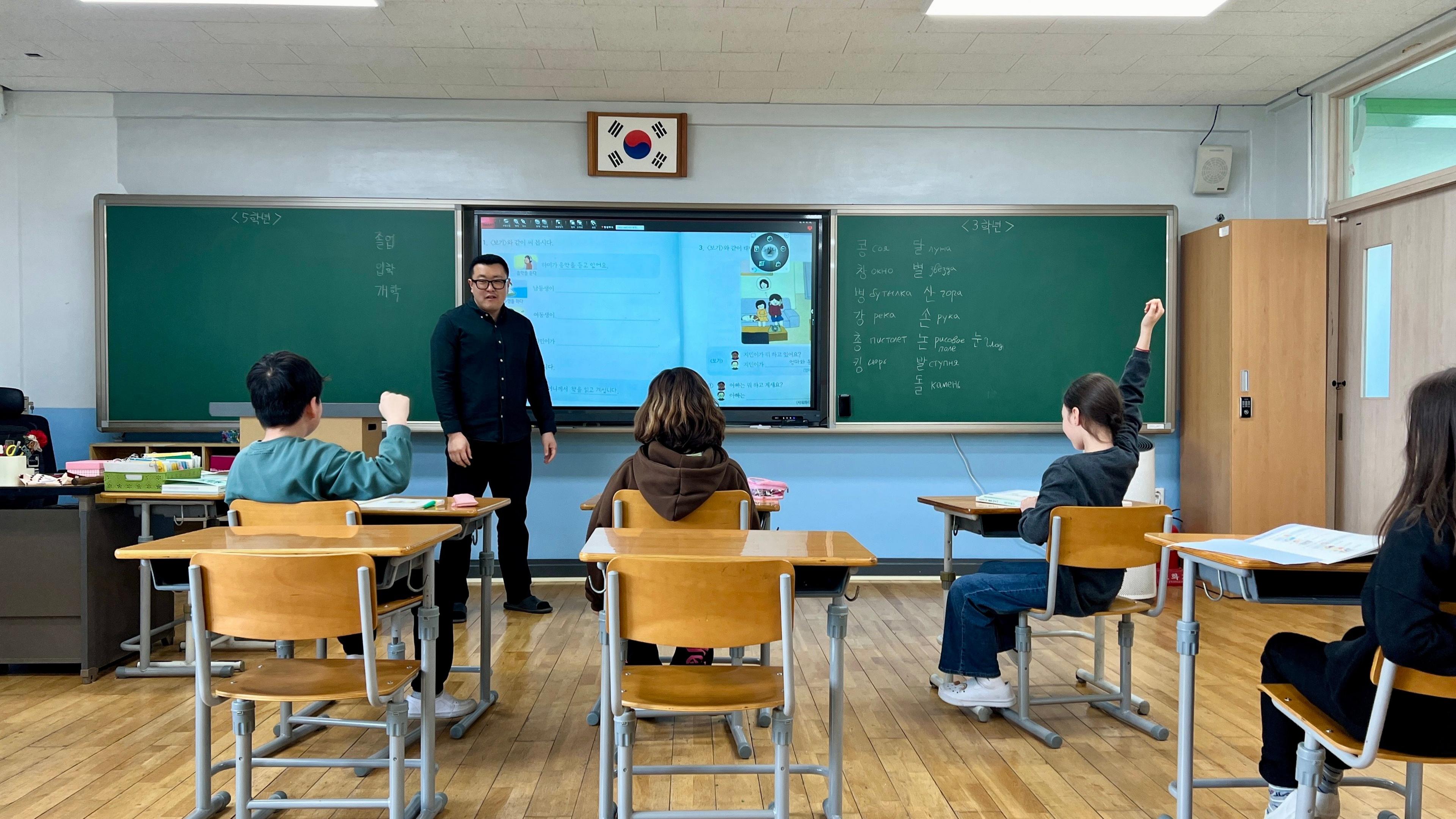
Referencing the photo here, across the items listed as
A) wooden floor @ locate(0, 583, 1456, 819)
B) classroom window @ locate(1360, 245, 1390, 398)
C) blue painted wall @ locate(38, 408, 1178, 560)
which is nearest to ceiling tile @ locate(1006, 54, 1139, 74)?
classroom window @ locate(1360, 245, 1390, 398)

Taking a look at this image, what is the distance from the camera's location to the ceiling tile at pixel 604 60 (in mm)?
4238

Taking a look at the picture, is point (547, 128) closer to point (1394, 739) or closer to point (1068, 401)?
point (1068, 401)

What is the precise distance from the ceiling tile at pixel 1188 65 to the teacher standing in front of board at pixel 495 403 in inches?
129

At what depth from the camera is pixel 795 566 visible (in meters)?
1.98

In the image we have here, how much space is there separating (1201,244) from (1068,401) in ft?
9.10

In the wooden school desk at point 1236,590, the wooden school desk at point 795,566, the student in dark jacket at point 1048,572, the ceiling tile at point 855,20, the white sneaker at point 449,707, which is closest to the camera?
the wooden school desk at point 1236,590

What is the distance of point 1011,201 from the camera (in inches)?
198

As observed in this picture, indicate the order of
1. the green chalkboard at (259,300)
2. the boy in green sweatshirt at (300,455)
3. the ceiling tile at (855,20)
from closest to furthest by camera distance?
the boy in green sweatshirt at (300,455)
the ceiling tile at (855,20)
the green chalkboard at (259,300)

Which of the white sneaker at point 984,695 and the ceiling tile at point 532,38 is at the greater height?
the ceiling tile at point 532,38

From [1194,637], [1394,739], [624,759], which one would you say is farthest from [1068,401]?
[624,759]

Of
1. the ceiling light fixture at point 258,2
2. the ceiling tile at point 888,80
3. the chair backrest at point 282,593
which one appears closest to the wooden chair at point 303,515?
the chair backrest at point 282,593

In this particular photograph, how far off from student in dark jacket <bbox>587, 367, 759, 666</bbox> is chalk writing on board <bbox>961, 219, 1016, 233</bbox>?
3.01 metres

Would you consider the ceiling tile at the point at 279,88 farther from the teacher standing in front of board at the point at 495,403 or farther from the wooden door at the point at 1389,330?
the wooden door at the point at 1389,330

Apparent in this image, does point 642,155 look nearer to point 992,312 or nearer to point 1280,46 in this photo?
point 992,312
